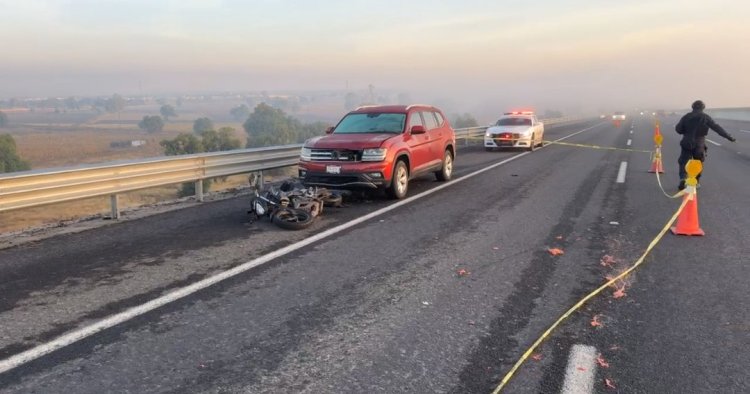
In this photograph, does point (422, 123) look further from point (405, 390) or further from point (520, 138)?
point (520, 138)

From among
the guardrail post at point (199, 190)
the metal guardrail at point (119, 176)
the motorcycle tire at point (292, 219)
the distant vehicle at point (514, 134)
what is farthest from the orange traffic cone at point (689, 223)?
the distant vehicle at point (514, 134)

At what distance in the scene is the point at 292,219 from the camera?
715cm

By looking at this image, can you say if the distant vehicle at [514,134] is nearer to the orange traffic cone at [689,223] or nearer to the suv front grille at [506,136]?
the suv front grille at [506,136]

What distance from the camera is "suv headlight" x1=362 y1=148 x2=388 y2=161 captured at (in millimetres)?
8992

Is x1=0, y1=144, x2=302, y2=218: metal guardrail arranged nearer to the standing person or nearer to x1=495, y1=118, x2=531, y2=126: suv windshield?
the standing person

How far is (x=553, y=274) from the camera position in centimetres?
514

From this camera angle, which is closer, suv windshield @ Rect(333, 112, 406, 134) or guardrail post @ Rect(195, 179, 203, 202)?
guardrail post @ Rect(195, 179, 203, 202)

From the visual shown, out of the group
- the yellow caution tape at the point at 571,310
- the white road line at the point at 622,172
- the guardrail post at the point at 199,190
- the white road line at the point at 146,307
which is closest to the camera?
the yellow caution tape at the point at 571,310

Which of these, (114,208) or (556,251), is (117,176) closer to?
(114,208)

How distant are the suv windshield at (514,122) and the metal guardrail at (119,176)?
13450 mm

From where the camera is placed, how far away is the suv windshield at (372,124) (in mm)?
10117

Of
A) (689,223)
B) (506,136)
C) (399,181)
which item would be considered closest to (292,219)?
(399,181)

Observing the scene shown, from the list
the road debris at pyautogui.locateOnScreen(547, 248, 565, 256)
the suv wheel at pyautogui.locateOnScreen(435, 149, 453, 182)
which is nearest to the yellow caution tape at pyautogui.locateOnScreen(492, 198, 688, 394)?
the road debris at pyautogui.locateOnScreen(547, 248, 565, 256)

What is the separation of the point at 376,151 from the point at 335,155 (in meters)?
0.76
